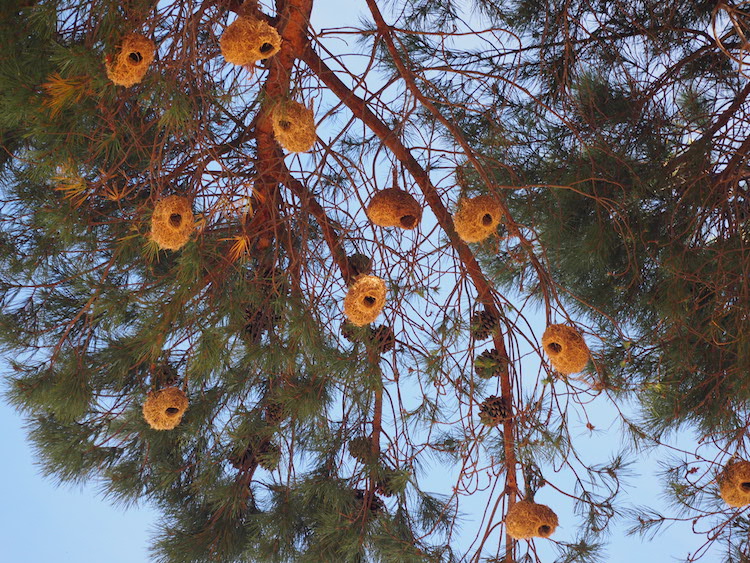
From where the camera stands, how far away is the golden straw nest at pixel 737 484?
2154 mm

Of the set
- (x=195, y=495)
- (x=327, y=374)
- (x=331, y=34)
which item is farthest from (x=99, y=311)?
(x=195, y=495)

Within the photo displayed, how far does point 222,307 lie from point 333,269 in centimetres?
32

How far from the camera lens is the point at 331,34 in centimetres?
192

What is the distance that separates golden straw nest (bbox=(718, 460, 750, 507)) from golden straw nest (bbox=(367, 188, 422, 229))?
1.07 metres

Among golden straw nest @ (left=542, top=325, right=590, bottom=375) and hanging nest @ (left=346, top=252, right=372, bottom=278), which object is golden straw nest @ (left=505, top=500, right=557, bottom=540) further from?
hanging nest @ (left=346, top=252, right=372, bottom=278)

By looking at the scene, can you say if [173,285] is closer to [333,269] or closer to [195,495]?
[333,269]

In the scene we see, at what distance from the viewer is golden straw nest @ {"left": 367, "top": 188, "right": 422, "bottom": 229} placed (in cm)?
182

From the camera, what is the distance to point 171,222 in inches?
65.3

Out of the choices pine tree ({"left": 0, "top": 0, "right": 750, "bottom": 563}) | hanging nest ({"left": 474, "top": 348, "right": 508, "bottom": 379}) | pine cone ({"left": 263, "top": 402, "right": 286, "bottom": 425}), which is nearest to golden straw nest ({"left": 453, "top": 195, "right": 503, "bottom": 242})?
pine tree ({"left": 0, "top": 0, "right": 750, "bottom": 563})

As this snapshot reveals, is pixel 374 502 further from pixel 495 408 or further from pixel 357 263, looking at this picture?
pixel 357 263

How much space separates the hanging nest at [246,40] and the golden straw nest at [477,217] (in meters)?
0.58

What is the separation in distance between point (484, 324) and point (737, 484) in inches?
29.5

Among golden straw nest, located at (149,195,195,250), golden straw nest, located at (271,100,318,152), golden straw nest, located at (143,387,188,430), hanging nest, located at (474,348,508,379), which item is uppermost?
hanging nest, located at (474,348,508,379)

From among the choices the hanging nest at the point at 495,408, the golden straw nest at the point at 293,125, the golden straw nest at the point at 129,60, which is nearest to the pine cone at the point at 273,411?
the hanging nest at the point at 495,408
